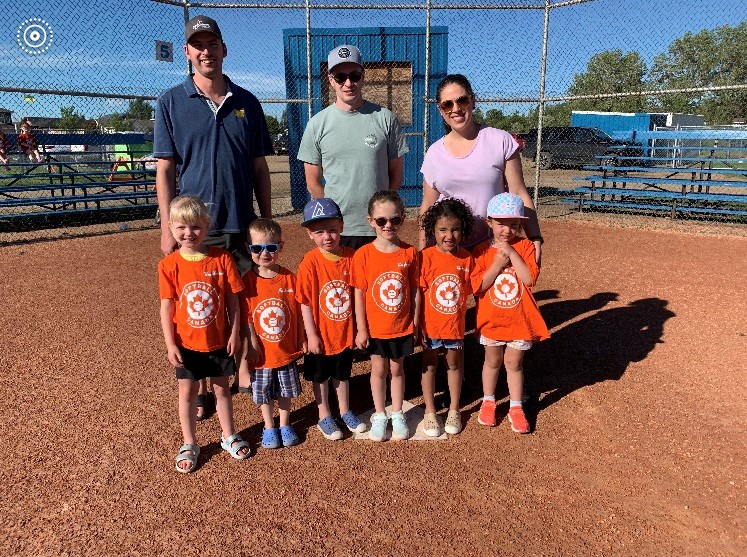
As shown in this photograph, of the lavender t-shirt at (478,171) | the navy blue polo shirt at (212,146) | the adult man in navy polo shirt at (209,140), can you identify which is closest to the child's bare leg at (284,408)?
the adult man in navy polo shirt at (209,140)

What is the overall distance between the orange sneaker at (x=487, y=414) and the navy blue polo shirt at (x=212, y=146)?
1830 mm

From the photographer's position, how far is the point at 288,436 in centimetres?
311

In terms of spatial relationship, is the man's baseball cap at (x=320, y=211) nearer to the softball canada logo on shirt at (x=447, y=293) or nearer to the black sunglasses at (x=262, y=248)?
the black sunglasses at (x=262, y=248)

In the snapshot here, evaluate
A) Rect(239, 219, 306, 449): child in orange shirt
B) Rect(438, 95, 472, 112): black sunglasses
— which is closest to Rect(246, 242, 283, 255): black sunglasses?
Rect(239, 219, 306, 449): child in orange shirt

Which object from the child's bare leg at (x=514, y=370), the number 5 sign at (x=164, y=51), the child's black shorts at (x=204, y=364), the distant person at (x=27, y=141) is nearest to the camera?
the child's black shorts at (x=204, y=364)

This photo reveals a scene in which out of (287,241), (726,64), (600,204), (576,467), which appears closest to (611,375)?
(576,467)

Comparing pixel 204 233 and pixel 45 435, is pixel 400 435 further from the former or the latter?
pixel 45 435

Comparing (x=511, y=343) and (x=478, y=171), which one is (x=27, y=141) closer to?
(x=478, y=171)

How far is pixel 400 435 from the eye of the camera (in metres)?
3.17

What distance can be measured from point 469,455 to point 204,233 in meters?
1.87

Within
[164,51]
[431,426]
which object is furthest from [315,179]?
[164,51]

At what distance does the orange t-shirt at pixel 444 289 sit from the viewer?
3.11 metres

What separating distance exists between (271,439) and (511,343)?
4.97 ft

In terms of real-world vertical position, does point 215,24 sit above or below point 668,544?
above
